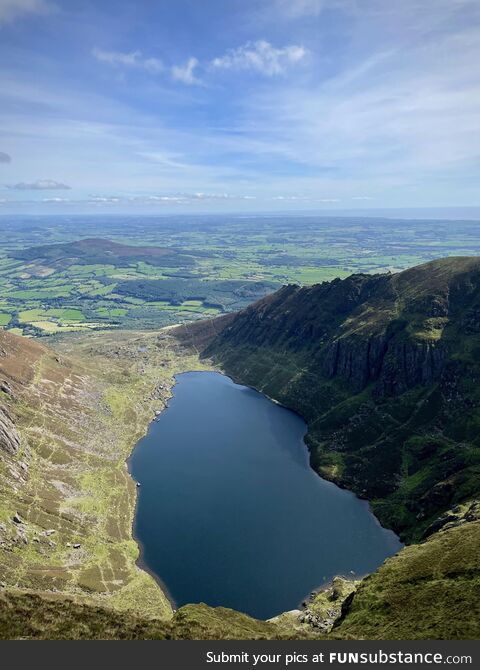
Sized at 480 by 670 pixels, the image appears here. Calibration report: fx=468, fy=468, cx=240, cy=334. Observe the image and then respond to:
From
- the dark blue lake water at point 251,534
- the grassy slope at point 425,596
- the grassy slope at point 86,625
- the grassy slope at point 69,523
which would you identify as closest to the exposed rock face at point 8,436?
the grassy slope at point 69,523

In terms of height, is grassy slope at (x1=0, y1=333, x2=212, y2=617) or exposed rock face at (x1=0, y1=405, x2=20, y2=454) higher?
exposed rock face at (x1=0, y1=405, x2=20, y2=454)

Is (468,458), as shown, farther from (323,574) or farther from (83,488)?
(83,488)

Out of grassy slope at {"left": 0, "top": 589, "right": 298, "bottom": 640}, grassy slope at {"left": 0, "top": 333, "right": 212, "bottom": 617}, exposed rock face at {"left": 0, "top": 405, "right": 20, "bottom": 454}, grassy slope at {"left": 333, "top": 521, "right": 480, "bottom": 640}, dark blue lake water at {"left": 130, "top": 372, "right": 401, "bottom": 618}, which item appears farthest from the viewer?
exposed rock face at {"left": 0, "top": 405, "right": 20, "bottom": 454}

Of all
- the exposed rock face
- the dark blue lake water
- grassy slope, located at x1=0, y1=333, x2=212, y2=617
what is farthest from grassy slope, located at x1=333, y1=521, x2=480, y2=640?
the exposed rock face

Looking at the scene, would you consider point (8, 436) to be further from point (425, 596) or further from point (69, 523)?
point (425, 596)

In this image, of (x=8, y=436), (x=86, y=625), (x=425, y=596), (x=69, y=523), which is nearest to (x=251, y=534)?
(x=69, y=523)

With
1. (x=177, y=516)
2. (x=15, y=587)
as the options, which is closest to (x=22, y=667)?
(x=15, y=587)

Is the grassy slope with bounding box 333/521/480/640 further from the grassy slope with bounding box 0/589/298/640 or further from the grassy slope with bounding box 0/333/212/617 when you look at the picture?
the grassy slope with bounding box 0/333/212/617

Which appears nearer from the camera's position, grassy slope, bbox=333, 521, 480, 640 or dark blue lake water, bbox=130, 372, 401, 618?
grassy slope, bbox=333, 521, 480, 640

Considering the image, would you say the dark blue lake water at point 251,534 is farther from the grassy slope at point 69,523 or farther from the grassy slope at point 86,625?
the grassy slope at point 86,625
